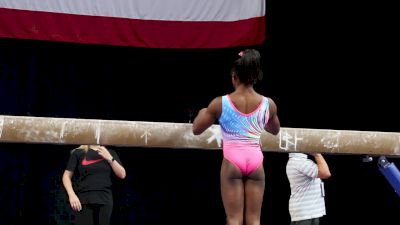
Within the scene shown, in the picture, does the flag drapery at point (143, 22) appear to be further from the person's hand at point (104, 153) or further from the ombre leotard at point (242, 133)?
the ombre leotard at point (242, 133)

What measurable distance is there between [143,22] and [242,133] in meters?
3.55

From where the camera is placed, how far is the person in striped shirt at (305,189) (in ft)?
19.2

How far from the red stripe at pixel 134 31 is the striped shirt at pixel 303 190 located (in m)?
1.48

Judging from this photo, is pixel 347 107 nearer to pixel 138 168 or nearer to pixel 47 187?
pixel 138 168

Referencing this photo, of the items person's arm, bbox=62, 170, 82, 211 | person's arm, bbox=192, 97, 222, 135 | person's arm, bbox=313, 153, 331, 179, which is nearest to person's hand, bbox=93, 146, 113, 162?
person's arm, bbox=62, 170, 82, 211

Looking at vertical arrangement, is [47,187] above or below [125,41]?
below

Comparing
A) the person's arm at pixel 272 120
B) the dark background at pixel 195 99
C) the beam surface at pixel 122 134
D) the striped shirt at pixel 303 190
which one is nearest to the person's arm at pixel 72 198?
the beam surface at pixel 122 134

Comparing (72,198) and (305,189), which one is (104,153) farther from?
(305,189)

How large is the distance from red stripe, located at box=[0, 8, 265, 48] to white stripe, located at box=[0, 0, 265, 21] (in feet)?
0.17

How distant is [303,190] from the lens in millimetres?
5969

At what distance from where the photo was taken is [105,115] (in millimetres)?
7934

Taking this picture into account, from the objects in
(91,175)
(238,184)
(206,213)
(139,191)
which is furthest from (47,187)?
(238,184)

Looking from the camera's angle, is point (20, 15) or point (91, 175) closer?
point (91, 175)

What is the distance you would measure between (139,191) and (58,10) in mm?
2505
